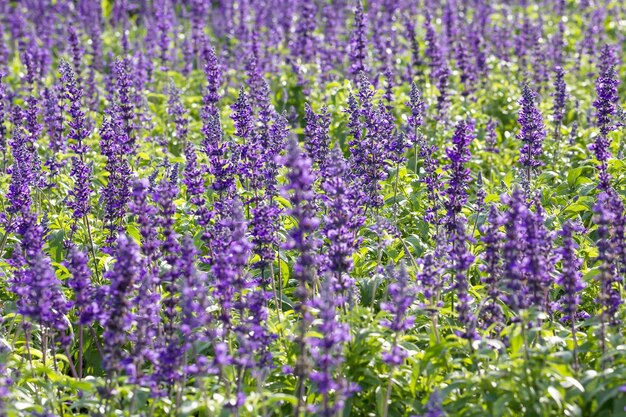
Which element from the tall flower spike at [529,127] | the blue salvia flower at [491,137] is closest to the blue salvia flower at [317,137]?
the tall flower spike at [529,127]

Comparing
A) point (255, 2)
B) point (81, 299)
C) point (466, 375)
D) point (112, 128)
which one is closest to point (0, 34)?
point (255, 2)

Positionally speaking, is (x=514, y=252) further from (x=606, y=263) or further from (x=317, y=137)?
(x=317, y=137)

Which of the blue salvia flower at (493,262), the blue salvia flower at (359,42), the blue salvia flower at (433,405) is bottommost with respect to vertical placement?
the blue salvia flower at (433,405)

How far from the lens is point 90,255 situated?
945 cm

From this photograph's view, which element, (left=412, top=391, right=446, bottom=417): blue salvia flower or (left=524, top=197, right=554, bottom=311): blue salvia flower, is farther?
(left=524, top=197, right=554, bottom=311): blue salvia flower

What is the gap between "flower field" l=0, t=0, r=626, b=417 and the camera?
630 centimetres

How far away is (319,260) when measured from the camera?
6.94 m

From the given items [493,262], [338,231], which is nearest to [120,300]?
[338,231]

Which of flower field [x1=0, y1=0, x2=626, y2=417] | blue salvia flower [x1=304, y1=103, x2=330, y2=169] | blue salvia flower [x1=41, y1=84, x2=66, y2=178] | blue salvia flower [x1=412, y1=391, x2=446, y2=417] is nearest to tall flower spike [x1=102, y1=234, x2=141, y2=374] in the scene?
flower field [x1=0, y1=0, x2=626, y2=417]

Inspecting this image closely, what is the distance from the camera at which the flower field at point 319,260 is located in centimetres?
630

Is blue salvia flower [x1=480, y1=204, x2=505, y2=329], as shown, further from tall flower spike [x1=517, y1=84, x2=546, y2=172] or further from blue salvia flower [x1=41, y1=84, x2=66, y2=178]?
blue salvia flower [x1=41, y1=84, x2=66, y2=178]

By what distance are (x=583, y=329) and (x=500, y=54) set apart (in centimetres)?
959

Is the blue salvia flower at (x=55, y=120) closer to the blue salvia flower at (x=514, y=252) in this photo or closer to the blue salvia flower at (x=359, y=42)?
the blue salvia flower at (x=359, y=42)

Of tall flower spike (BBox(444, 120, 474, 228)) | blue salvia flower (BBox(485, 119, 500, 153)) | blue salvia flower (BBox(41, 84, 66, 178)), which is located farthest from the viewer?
blue salvia flower (BBox(485, 119, 500, 153))
